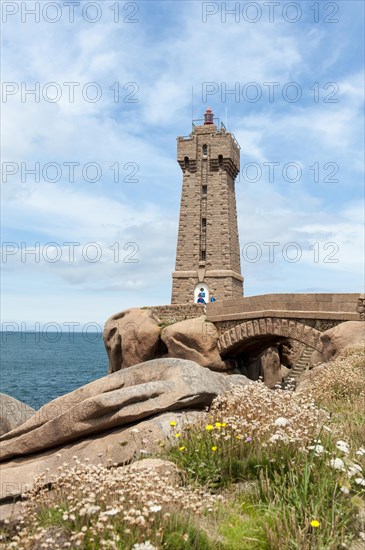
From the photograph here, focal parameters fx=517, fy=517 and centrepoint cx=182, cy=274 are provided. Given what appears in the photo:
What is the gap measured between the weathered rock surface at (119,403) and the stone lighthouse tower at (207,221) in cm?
2464

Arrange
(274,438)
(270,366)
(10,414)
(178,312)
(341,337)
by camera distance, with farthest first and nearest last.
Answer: (270,366) < (178,312) < (341,337) < (10,414) < (274,438)

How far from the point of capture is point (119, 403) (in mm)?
7547

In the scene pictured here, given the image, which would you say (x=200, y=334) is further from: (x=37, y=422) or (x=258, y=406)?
(x=258, y=406)

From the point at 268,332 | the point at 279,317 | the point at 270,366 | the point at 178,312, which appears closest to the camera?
the point at 279,317

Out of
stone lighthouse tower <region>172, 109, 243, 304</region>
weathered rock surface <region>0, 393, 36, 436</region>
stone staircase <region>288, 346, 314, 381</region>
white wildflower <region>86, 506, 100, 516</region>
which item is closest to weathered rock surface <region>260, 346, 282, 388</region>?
stone staircase <region>288, 346, 314, 381</region>

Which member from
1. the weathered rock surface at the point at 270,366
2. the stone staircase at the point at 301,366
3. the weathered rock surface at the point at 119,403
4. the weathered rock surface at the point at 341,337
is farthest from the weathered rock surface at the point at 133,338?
the weathered rock surface at the point at 119,403

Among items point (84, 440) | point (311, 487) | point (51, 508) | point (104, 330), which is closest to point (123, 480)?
point (51, 508)

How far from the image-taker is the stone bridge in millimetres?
18281

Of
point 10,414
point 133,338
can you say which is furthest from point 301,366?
point 10,414

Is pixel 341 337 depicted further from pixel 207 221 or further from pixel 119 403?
pixel 207 221

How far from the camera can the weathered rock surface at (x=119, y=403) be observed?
7562 mm

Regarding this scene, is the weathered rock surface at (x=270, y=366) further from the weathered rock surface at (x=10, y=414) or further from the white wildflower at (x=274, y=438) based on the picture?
A: the white wildflower at (x=274, y=438)

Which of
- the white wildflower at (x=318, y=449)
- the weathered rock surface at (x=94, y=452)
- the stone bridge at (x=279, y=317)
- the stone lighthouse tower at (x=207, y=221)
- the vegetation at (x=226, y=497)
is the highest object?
the stone lighthouse tower at (x=207, y=221)

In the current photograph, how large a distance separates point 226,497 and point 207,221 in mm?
30585
